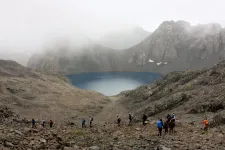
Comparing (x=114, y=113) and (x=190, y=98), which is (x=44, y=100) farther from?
(x=190, y=98)

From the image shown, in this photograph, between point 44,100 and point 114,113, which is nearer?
point 114,113

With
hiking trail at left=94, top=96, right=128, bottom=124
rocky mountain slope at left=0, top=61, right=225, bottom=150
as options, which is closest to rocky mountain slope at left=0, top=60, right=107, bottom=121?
rocky mountain slope at left=0, top=61, right=225, bottom=150

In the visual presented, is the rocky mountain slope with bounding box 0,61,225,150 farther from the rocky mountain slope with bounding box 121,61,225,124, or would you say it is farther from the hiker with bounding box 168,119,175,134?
the hiker with bounding box 168,119,175,134

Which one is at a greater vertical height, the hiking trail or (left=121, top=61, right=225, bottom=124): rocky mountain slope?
(left=121, top=61, right=225, bottom=124): rocky mountain slope

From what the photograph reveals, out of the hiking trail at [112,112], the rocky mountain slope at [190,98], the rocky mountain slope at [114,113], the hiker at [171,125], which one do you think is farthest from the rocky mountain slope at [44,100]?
the hiker at [171,125]

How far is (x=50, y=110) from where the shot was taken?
257 feet

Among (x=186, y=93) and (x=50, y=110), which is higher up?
(x=186, y=93)

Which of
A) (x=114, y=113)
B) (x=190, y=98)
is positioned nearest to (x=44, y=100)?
(x=114, y=113)

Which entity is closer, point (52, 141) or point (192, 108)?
point (52, 141)

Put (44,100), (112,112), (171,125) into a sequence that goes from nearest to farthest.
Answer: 1. (171,125)
2. (112,112)
3. (44,100)

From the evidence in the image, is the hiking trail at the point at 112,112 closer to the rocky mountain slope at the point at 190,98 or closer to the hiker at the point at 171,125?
the rocky mountain slope at the point at 190,98

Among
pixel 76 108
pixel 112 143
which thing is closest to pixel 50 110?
pixel 76 108

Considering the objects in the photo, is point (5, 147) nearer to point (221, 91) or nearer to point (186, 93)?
point (221, 91)

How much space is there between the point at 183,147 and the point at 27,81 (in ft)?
303
